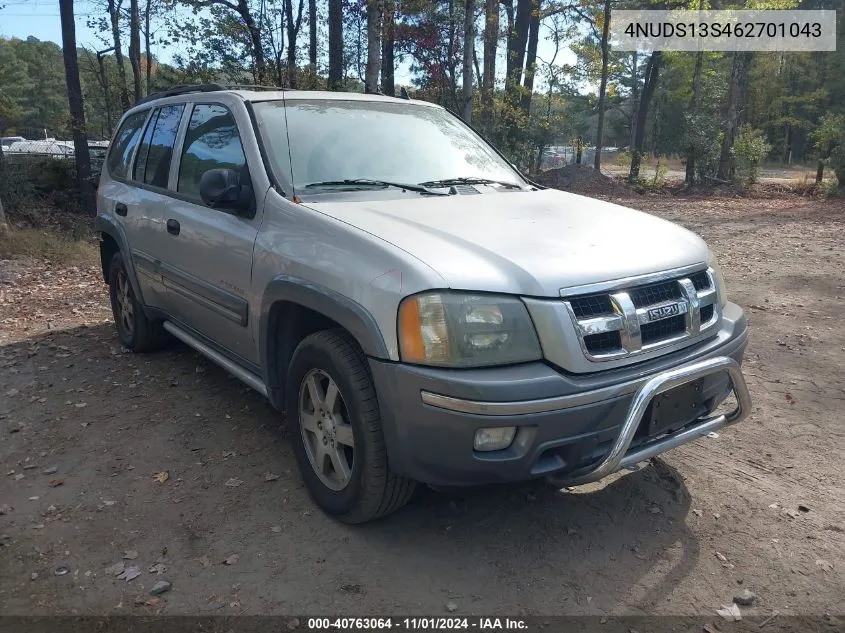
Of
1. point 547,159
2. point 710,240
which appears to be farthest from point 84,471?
point 547,159

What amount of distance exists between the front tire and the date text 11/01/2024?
0.48 metres

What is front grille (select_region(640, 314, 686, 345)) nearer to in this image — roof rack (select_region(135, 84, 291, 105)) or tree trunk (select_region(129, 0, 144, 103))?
roof rack (select_region(135, 84, 291, 105))

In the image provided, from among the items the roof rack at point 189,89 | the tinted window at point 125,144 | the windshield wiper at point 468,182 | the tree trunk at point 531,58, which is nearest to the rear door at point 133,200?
the tinted window at point 125,144

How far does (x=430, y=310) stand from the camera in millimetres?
2467

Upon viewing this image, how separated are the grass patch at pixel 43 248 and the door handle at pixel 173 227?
5703 mm

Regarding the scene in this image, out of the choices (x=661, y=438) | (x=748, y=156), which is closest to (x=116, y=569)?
(x=661, y=438)

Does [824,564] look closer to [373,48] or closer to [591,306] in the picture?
[591,306]

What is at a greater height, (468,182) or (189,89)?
(189,89)

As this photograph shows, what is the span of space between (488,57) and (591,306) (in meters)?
17.1

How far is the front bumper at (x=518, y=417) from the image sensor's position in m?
2.39

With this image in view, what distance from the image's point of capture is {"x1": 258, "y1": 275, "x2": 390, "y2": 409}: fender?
2.59 meters

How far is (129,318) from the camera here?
543cm

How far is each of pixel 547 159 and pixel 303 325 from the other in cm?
2362

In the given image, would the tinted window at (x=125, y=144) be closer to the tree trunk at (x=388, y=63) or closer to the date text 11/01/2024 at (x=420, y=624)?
the date text 11/01/2024 at (x=420, y=624)
